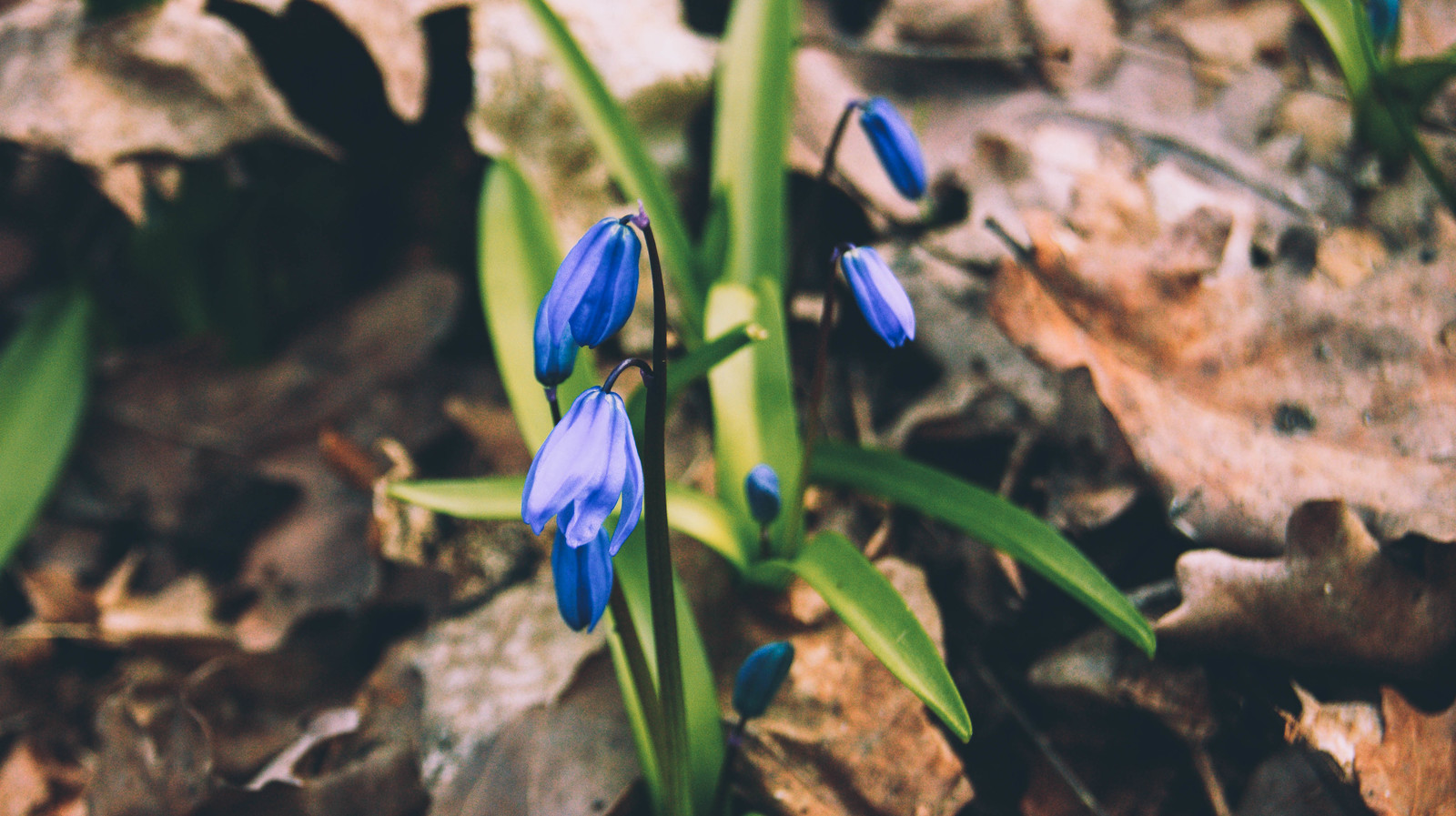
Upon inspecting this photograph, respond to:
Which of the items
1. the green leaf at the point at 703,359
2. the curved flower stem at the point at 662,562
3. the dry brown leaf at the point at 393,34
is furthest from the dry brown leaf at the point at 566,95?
the curved flower stem at the point at 662,562

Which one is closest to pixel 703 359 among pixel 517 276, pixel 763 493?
pixel 763 493

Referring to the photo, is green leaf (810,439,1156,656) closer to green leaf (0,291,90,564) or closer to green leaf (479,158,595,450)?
green leaf (479,158,595,450)

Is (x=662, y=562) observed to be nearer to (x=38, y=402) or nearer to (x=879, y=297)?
(x=879, y=297)

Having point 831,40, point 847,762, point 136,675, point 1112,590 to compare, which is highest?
point 831,40

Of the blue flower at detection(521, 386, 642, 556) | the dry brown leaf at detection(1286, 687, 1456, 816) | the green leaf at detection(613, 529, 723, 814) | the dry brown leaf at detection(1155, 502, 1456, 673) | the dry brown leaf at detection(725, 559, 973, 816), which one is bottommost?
the dry brown leaf at detection(725, 559, 973, 816)

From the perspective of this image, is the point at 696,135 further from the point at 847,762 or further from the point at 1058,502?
the point at 847,762

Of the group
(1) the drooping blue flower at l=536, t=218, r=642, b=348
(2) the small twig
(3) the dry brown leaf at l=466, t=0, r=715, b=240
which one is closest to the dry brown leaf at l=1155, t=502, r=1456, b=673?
(2) the small twig

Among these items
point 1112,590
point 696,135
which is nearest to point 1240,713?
point 1112,590
